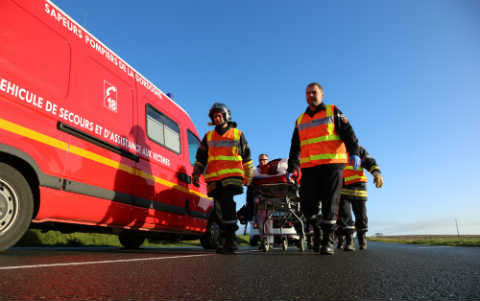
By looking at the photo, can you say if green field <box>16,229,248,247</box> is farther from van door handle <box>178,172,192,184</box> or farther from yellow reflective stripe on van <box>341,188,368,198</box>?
yellow reflective stripe on van <box>341,188,368,198</box>

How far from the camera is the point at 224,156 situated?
5434mm

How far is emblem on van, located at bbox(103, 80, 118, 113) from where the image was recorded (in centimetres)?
442

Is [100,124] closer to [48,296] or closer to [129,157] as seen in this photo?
[129,157]

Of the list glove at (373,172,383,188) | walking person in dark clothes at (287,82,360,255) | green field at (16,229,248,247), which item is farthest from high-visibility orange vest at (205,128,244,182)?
green field at (16,229,248,247)

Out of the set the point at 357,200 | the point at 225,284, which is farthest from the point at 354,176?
the point at 225,284

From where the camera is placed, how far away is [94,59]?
4344 millimetres

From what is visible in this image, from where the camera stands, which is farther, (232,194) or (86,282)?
(232,194)

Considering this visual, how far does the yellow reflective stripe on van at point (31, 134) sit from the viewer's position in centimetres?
308

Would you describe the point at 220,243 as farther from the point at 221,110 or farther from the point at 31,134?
the point at 31,134

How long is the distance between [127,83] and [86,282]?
354 cm

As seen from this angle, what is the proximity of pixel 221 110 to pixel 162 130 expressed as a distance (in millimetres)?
956

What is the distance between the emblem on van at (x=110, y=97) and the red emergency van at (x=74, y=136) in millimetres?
13

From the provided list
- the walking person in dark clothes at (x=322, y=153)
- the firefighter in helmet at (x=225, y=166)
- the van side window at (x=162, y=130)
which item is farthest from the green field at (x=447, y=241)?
the van side window at (x=162, y=130)

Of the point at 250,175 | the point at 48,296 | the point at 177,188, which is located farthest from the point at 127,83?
the point at 48,296
